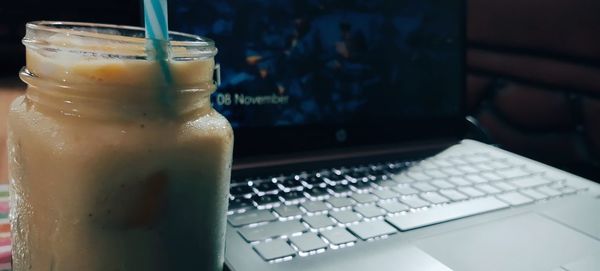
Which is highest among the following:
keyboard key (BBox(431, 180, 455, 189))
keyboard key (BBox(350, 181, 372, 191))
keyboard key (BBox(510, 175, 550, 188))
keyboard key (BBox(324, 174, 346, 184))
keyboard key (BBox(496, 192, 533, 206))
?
keyboard key (BBox(324, 174, 346, 184))

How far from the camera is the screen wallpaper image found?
636 mm

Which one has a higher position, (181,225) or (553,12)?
(553,12)

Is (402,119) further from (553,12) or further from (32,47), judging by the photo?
(32,47)

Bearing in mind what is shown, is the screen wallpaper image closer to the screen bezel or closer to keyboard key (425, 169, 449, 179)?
the screen bezel

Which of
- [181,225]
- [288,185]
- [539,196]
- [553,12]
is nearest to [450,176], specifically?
[539,196]

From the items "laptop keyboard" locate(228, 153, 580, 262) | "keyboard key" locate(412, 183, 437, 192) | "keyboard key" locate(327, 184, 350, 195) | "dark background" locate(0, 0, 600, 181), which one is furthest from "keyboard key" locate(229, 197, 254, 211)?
"dark background" locate(0, 0, 600, 181)

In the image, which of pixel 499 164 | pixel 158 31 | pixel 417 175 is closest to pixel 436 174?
pixel 417 175

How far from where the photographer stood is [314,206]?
1.70 ft

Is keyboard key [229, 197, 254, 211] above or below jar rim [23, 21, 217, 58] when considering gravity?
below

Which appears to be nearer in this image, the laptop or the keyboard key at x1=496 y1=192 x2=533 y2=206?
the laptop

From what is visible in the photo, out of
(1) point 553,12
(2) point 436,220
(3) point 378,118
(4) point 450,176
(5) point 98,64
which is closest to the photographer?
(5) point 98,64

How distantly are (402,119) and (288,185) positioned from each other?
281 mm

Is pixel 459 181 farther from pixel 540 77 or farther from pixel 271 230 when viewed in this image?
pixel 540 77

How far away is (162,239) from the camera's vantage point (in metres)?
0.30
